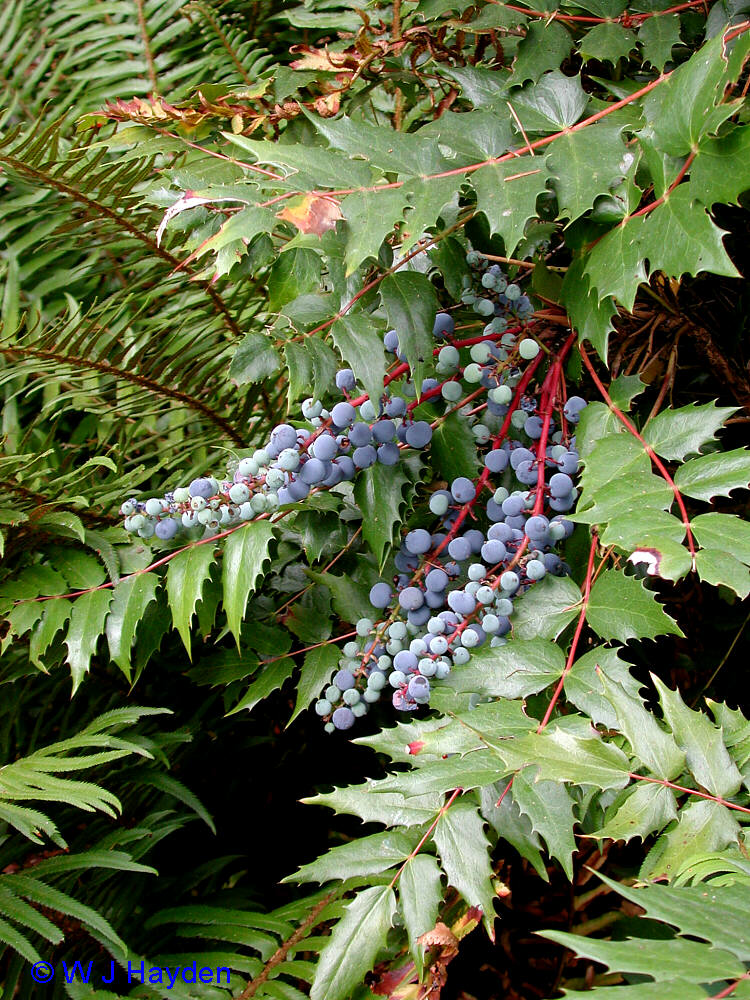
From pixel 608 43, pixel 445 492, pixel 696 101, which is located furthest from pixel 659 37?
pixel 445 492

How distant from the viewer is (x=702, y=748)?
0.61 m

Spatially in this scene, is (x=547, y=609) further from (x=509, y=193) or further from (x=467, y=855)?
(x=509, y=193)

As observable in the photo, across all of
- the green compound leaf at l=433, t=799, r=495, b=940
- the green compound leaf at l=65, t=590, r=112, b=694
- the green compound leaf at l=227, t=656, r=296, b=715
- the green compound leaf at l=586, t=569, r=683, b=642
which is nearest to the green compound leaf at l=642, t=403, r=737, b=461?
the green compound leaf at l=586, t=569, r=683, b=642

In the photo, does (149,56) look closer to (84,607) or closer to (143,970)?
(84,607)

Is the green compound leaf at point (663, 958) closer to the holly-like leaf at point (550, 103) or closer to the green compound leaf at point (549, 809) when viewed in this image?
the green compound leaf at point (549, 809)

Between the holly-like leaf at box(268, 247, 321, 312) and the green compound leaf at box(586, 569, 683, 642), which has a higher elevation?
the holly-like leaf at box(268, 247, 321, 312)

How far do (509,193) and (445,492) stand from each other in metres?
0.30

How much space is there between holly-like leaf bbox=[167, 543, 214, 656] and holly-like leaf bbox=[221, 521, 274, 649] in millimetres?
24

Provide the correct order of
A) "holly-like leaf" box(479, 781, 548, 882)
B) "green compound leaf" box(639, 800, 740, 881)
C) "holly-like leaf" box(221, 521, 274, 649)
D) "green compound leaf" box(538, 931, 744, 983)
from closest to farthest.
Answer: "green compound leaf" box(538, 931, 744, 983) < "green compound leaf" box(639, 800, 740, 881) < "holly-like leaf" box(479, 781, 548, 882) < "holly-like leaf" box(221, 521, 274, 649)

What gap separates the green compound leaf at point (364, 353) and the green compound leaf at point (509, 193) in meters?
0.14

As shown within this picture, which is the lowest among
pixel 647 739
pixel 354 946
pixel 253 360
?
pixel 354 946

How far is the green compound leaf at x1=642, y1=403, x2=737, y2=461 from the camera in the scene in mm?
707

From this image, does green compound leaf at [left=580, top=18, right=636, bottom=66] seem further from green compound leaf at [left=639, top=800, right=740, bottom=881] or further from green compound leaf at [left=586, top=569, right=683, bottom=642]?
green compound leaf at [left=639, top=800, right=740, bottom=881]

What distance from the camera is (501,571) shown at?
0.79m
